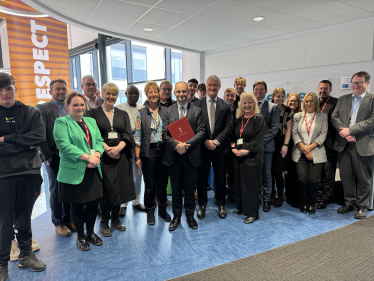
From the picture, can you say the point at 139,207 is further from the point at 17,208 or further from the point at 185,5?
the point at 185,5

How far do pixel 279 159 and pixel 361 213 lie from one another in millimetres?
1197

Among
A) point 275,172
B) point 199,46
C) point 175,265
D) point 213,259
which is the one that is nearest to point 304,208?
point 275,172

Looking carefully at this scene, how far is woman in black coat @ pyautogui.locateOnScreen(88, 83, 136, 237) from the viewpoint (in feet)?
8.14

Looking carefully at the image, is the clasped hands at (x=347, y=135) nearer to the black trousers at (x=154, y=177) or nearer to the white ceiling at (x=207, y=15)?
the white ceiling at (x=207, y=15)

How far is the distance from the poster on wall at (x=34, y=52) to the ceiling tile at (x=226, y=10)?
289cm

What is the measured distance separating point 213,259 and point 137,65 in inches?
286

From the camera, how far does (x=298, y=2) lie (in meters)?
3.42

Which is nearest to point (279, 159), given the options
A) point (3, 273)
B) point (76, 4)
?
point (3, 273)

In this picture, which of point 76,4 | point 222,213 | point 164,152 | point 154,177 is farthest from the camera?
point 76,4

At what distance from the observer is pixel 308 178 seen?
10.4 feet

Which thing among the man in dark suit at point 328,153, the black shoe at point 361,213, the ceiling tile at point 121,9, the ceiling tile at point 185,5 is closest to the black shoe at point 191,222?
the man in dark suit at point 328,153

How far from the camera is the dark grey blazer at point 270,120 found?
10.3ft

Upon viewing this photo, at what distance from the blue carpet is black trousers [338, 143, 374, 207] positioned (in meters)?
0.26

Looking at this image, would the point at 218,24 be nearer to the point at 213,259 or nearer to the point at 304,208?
the point at 304,208
